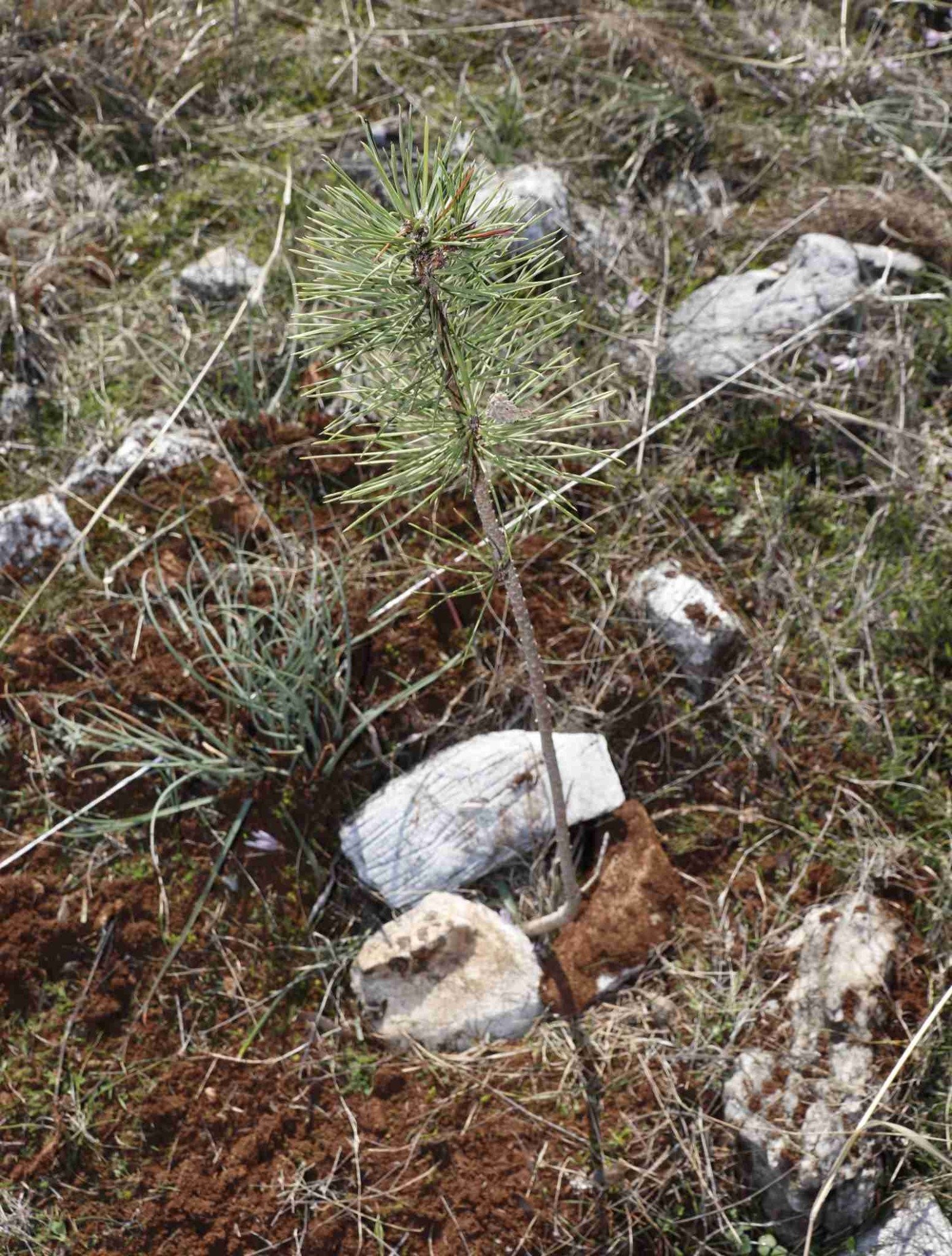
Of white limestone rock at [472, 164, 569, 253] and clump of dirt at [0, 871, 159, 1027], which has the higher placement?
white limestone rock at [472, 164, 569, 253]

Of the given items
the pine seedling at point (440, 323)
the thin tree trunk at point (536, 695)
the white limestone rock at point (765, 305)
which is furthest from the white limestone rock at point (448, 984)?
the white limestone rock at point (765, 305)

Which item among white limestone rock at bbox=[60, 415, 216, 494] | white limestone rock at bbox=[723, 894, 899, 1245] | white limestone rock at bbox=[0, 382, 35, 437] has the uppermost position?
white limestone rock at bbox=[0, 382, 35, 437]

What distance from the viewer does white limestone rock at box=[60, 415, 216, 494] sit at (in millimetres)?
3041

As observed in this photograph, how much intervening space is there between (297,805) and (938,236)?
270 cm

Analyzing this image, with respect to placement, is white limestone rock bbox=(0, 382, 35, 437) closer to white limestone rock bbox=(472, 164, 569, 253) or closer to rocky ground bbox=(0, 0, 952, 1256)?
rocky ground bbox=(0, 0, 952, 1256)

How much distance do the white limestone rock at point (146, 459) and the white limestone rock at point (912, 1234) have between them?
2.58 meters

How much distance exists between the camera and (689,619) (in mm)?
2699

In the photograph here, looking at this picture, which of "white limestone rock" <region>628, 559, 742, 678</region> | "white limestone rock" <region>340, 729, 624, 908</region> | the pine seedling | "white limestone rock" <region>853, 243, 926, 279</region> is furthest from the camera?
"white limestone rock" <region>853, 243, 926, 279</region>

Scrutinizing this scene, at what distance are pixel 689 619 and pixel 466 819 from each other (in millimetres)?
796

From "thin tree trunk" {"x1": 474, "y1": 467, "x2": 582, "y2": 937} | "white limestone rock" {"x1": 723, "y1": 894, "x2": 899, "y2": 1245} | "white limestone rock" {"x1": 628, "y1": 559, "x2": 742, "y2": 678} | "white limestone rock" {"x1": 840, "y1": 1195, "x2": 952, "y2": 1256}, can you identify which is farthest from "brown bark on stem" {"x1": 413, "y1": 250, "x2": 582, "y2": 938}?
"white limestone rock" {"x1": 840, "y1": 1195, "x2": 952, "y2": 1256}

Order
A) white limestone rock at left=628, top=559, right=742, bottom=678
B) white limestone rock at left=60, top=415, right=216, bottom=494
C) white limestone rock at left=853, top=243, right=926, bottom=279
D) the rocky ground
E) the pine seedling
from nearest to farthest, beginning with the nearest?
1. the pine seedling
2. the rocky ground
3. white limestone rock at left=628, top=559, right=742, bottom=678
4. white limestone rock at left=60, top=415, right=216, bottom=494
5. white limestone rock at left=853, top=243, right=926, bottom=279

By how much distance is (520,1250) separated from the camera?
216 cm

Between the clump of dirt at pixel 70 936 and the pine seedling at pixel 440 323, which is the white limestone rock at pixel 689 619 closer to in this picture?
the pine seedling at pixel 440 323

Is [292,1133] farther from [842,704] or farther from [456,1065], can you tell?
[842,704]
